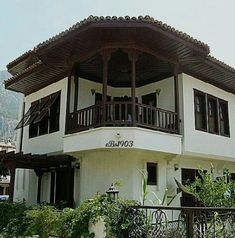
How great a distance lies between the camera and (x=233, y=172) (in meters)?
19.5

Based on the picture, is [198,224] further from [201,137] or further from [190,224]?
[201,137]

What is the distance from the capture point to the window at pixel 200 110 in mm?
16016

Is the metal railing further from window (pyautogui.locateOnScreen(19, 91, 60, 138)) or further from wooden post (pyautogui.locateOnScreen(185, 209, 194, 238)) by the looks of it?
window (pyautogui.locateOnScreen(19, 91, 60, 138))

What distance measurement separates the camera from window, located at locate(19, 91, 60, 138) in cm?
1665

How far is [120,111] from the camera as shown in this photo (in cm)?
1286

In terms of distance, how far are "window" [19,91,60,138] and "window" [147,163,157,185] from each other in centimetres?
495

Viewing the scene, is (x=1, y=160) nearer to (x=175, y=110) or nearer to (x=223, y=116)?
(x=175, y=110)

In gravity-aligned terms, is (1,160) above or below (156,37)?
below

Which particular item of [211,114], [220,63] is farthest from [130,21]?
[211,114]

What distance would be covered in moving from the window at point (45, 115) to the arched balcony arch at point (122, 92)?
5.12 ft

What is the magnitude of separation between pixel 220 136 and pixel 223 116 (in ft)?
4.86

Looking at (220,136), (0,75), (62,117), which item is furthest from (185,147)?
(0,75)

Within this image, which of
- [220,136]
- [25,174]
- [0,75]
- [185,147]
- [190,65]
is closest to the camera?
[185,147]

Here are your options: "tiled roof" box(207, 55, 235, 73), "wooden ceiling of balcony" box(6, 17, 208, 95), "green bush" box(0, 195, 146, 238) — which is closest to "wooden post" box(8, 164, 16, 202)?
"green bush" box(0, 195, 146, 238)
